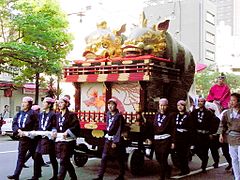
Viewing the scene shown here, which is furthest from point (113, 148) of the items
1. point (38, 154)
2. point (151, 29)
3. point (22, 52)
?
point (22, 52)

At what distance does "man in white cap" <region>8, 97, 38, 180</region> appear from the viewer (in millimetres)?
7367

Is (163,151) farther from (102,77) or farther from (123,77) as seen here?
(102,77)

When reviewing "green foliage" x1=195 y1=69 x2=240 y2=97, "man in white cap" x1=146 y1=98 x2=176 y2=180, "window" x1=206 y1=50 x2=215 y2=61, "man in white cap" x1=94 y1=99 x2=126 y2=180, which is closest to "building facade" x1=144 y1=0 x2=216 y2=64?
"window" x1=206 y1=50 x2=215 y2=61

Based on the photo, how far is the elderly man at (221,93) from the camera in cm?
1029

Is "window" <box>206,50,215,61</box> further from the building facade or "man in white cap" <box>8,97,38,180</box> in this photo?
"man in white cap" <box>8,97,38,180</box>

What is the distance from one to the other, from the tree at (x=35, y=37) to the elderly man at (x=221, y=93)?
9.12m

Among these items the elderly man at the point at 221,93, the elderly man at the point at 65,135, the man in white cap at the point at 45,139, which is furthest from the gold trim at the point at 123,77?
the elderly man at the point at 221,93

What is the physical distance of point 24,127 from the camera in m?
7.41

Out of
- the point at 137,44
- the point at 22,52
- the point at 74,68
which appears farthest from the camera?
the point at 22,52

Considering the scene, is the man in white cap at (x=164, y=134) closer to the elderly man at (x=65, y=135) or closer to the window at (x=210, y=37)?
the elderly man at (x=65, y=135)

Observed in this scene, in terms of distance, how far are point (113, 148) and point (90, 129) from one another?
1.46 m

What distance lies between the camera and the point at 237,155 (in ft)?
21.5

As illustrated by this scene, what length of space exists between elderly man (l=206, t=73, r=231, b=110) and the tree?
9.12m

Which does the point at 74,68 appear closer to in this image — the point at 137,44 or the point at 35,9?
the point at 137,44
